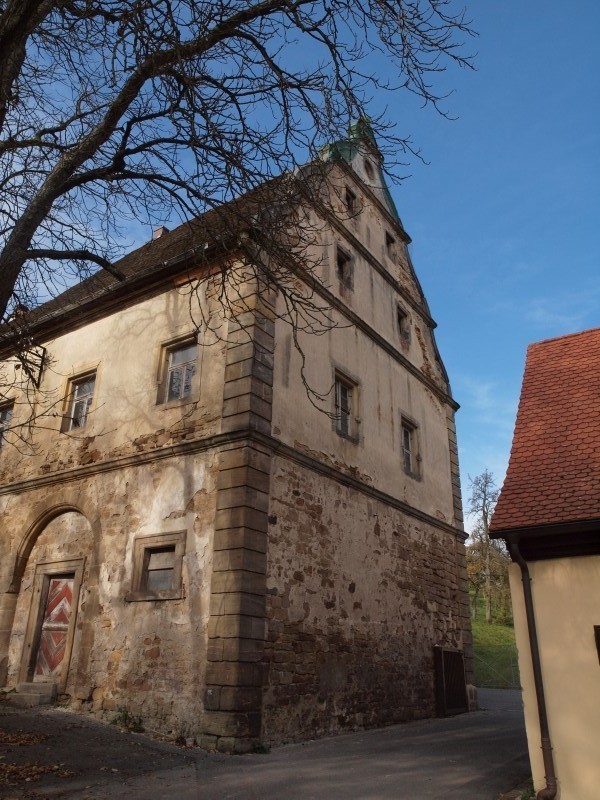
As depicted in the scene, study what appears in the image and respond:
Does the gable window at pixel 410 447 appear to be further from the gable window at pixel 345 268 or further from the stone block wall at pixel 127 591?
the stone block wall at pixel 127 591

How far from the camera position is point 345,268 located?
14156 millimetres

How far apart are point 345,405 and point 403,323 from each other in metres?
4.48

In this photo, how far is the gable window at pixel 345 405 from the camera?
12.5 m

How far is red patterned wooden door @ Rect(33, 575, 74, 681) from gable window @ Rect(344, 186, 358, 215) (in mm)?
10062

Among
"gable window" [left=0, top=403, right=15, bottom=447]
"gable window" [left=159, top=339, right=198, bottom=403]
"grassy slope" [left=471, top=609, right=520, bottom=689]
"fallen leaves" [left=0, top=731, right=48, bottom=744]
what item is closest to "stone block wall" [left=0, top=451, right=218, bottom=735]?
"gable window" [left=159, top=339, right=198, bottom=403]

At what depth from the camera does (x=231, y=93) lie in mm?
6566

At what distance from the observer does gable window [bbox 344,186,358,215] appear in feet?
49.9

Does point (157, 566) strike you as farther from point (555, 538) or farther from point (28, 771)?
point (555, 538)

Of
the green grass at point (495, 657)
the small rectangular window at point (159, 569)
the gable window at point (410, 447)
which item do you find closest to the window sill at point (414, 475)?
the gable window at point (410, 447)

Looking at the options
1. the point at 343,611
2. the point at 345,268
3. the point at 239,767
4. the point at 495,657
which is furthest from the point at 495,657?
the point at 239,767

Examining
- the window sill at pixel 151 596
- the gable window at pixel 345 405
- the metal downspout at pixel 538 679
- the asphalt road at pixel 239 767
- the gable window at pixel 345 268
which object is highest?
the gable window at pixel 345 268

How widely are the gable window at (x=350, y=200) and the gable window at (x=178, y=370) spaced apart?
586cm

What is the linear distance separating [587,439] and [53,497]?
9.43 metres

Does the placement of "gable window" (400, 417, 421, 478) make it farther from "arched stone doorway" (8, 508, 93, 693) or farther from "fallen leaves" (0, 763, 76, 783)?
"fallen leaves" (0, 763, 76, 783)
